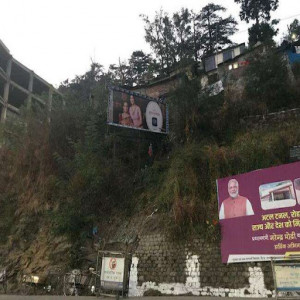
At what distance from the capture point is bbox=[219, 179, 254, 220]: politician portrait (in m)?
9.66

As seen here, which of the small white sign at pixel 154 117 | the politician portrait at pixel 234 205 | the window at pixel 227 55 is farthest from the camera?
the window at pixel 227 55

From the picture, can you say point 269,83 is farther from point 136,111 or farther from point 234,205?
point 234,205

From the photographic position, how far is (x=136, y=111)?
15461mm

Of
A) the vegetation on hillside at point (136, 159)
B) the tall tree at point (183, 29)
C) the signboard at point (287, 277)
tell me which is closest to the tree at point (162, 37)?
the tall tree at point (183, 29)

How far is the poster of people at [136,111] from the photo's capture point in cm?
1466

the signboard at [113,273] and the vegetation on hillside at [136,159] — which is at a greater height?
the vegetation on hillside at [136,159]

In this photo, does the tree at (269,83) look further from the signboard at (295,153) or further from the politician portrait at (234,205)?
the politician portrait at (234,205)

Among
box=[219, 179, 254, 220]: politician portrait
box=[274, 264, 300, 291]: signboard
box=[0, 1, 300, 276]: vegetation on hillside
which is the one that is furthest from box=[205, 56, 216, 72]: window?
box=[274, 264, 300, 291]: signboard

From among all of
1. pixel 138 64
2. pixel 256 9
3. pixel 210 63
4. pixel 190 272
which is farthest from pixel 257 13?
pixel 190 272

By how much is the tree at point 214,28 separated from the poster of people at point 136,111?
804 inches

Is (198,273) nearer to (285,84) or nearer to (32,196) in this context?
(32,196)

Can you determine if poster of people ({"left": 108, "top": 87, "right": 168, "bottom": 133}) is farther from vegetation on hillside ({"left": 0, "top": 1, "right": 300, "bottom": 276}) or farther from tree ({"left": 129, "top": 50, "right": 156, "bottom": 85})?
tree ({"left": 129, "top": 50, "right": 156, "bottom": 85})

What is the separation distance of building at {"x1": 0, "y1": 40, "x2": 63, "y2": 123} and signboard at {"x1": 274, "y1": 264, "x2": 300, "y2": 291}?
34.0 meters

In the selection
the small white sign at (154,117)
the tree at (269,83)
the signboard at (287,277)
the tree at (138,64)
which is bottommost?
the signboard at (287,277)
